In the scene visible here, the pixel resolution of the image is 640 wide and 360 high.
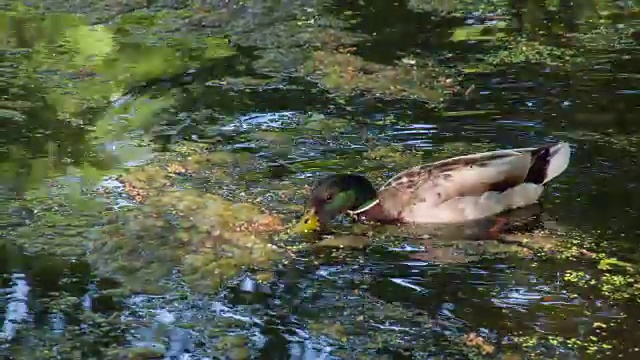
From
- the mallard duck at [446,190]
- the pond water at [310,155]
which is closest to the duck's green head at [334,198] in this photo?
the mallard duck at [446,190]

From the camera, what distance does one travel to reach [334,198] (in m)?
5.82

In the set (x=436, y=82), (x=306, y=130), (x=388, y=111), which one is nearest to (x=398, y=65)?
(x=436, y=82)

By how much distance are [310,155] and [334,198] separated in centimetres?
94

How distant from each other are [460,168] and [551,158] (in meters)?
0.56

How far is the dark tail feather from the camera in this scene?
6.12m

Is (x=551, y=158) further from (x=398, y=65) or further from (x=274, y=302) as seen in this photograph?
(x=398, y=65)

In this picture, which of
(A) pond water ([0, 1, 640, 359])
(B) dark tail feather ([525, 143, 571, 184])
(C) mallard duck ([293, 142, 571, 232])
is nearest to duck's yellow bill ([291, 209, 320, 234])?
(C) mallard duck ([293, 142, 571, 232])

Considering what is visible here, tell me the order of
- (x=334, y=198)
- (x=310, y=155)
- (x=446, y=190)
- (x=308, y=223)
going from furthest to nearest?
(x=310, y=155), (x=446, y=190), (x=334, y=198), (x=308, y=223)

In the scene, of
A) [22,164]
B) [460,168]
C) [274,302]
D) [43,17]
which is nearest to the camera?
[274,302]

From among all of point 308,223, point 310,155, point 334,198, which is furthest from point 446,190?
point 310,155

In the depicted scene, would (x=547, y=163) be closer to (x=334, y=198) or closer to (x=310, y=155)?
(x=334, y=198)

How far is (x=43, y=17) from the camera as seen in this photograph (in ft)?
33.0

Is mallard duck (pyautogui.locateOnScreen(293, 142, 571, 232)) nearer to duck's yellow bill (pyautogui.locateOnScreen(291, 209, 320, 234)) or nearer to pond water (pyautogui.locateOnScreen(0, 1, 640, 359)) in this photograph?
duck's yellow bill (pyautogui.locateOnScreen(291, 209, 320, 234))

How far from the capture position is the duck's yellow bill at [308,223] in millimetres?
5680
